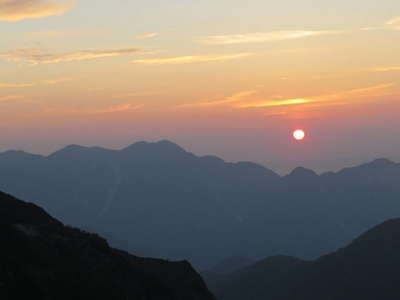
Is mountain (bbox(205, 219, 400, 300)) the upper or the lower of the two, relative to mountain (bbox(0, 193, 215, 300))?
lower

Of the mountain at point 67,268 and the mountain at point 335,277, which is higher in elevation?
the mountain at point 67,268

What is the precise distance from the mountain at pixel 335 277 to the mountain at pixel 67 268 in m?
82.7

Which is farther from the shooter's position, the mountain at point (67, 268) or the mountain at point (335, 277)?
the mountain at point (335, 277)

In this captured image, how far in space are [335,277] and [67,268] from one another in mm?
116982

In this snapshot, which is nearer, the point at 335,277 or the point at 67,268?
the point at 67,268

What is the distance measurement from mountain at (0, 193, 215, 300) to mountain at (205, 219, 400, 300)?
3254 inches

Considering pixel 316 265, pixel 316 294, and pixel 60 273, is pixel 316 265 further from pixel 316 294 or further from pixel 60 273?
pixel 60 273

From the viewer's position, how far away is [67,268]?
55250 millimetres

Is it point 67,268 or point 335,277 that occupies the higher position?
point 67,268

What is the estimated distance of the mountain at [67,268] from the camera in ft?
157

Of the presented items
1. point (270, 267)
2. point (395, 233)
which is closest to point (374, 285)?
point (395, 233)

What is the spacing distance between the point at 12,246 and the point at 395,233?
139 metres

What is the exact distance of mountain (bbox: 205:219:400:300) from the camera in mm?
151750

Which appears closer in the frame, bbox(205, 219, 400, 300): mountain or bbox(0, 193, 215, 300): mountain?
bbox(0, 193, 215, 300): mountain
